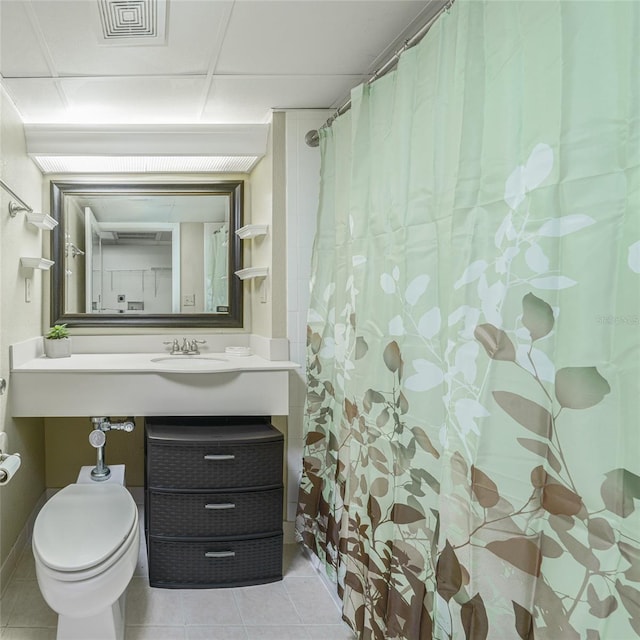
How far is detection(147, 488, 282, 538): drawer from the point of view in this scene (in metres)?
2.04

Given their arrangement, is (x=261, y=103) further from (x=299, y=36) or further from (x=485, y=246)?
(x=485, y=246)

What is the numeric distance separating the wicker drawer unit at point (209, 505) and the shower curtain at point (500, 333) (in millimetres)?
492

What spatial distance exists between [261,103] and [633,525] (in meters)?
2.18

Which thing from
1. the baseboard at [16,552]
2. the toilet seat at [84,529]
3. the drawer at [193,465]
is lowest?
the baseboard at [16,552]

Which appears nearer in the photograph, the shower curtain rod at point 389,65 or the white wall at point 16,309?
the shower curtain rod at point 389,65

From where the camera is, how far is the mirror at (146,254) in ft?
9.09

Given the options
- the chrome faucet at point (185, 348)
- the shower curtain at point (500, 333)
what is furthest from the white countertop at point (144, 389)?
the shower curtain at point (500, 333)

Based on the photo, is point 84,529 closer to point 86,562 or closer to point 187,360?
point 86,562

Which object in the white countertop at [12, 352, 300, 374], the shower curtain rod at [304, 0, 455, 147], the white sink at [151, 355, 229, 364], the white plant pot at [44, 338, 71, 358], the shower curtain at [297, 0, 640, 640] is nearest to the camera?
the shower curtain at [297, 0, 640, 640]

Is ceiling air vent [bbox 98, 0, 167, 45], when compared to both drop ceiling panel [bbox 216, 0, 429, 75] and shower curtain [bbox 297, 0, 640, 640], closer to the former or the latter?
drop ceiling panel [bbox 216, 0, 429, 75]

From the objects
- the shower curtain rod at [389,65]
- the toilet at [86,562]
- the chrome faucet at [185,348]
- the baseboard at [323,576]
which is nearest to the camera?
the shower curtain rod at [389,65]

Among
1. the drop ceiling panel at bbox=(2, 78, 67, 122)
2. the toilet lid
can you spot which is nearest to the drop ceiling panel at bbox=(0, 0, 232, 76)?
the drop ceiling panel at bbox=(2, 78, 67, 122)

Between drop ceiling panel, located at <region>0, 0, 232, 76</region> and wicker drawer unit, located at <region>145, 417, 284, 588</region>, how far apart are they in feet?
4.90

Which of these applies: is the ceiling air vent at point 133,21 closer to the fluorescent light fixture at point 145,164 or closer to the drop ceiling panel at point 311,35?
the drop ceiling panel at point 311,35
